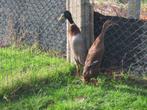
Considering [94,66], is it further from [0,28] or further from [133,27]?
[0,28]

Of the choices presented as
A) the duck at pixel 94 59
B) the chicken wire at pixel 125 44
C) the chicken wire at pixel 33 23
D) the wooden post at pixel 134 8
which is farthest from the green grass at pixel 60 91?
the wooden post at pixel 134 8

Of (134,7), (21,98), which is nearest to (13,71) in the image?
(21,98)

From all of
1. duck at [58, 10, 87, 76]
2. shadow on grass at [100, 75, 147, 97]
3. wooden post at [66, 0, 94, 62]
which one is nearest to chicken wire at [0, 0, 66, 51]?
wooden post at [66, 0, 94, 62]

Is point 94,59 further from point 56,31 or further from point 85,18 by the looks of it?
point 56,31

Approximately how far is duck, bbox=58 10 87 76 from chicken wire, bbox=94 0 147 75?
38cm

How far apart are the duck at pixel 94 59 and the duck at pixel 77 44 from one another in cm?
29

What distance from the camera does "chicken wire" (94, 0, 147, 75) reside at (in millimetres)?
6859

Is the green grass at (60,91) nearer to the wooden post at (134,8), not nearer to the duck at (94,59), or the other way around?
the duck at (94,59)

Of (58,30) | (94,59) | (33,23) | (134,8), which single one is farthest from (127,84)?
(33,23)

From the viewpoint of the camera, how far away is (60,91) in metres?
6.48

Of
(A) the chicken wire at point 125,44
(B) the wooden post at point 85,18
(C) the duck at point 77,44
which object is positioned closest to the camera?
(A) the chicken wire at point 125,44

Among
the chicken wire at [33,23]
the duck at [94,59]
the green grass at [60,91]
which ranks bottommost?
the green grass at [60,91]

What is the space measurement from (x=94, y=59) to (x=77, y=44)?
19.0 inches

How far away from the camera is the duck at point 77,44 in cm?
698
